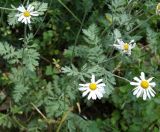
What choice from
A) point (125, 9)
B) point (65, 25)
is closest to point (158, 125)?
point (125, 9)

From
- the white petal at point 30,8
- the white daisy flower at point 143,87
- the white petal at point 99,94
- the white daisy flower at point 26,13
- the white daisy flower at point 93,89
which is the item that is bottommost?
the white petal at point 99,94

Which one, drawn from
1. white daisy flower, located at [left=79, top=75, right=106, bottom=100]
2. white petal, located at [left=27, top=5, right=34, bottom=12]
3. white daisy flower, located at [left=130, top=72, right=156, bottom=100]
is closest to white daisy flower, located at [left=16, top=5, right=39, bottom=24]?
white petal, located at [left=27, top=5, right=34, bottom=12]

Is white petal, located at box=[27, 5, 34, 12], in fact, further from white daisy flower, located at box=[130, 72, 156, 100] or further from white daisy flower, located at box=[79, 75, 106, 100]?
white daisy flower, located at box=[130, 72, 156, 100]

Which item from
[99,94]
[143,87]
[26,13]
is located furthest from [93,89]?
[26,13]

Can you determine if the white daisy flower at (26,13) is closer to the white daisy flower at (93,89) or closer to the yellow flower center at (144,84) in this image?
the white daisy flower at (93,89)

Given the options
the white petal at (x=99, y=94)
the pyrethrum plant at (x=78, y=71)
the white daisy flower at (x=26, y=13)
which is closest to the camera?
the white petal at (x=99, y=94)

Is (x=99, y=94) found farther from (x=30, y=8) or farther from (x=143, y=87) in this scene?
(x=30, y=8)

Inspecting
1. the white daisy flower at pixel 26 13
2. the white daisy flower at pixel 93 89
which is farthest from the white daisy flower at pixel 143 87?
the white daisy flower at pixel 26 13

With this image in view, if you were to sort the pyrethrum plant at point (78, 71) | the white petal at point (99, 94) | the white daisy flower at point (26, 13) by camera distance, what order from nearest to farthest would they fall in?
the white petal at point (99, 94) < the white daisy flower at point (26, 13) < the pyrethrum plant at point (78, 71)

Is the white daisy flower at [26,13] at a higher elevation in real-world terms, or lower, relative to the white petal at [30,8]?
lower
